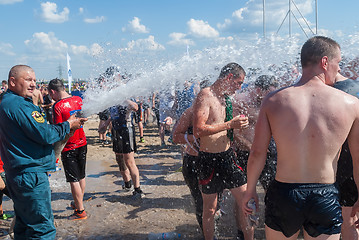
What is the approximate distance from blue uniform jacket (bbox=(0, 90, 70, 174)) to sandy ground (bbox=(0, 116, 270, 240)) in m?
1.55

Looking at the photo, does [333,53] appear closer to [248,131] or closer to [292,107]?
[292,107]

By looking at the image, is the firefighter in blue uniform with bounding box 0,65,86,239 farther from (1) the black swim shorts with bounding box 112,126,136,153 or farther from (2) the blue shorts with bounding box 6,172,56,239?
(1) the black swim shorts with bounding box 112,126,136,153

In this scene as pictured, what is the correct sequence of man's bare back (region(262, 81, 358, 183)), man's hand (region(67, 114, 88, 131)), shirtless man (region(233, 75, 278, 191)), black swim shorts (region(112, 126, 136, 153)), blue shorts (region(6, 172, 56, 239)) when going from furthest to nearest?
1. black swim shorts (region(112, 126, 136, 153))
2. shirtless man (region(233, 75, 278, 191))
3. man's hand (region(67, 114, 88, 131))
4. blue shorts (region(6, 172, 56, 239))
5. man's bare back (region(262, 81, 358, 183))

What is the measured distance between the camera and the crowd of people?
1986 mm

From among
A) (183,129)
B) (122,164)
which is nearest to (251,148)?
(183,129)

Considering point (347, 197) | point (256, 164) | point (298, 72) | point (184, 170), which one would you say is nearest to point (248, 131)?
point (184, 170)

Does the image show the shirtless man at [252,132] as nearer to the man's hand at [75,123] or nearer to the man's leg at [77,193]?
the man's hand at [75,123]

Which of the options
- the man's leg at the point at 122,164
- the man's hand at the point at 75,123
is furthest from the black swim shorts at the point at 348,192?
the man's leg at the point at 122,164

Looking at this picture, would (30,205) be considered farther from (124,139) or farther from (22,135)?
(124,139)

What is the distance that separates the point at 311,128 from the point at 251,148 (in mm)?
445

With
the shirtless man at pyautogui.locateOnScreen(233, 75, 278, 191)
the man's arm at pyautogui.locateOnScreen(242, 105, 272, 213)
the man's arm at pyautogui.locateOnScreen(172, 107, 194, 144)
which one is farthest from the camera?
the shirtless man at pyautogui.locateOnScreen(233, 75, 278, 191)

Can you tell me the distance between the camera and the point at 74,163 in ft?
14.6

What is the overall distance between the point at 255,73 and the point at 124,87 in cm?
206

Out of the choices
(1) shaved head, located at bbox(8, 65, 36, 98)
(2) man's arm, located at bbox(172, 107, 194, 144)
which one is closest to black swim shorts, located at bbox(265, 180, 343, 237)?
(2) man's arm, located at bbox(172, 107, 194, 144)
